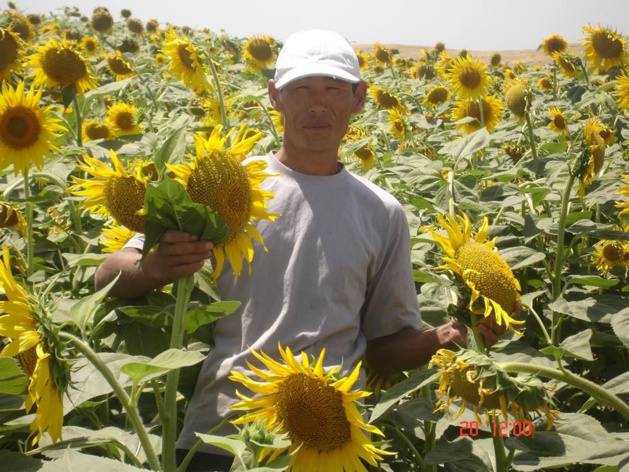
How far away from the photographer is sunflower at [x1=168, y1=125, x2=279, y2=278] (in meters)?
1.24

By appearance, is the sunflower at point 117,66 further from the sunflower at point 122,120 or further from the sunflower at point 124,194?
the sunflower at point 124,194

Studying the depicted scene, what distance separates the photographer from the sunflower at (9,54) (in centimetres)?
324

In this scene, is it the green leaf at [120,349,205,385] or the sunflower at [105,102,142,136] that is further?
the sunflower at [105,102,142,136]

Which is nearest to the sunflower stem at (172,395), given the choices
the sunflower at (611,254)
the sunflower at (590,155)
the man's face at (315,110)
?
the man's face at (315,110)

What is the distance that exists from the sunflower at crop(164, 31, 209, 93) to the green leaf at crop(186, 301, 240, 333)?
88.4 inches

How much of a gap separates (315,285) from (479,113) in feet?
9.61

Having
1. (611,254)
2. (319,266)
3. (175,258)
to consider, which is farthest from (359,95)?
(611,254)

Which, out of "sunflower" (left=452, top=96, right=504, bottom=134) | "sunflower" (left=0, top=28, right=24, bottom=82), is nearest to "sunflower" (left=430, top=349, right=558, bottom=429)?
"sunflower" (left=0, top=28, right=24, bottom=82)

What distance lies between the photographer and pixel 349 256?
184cm

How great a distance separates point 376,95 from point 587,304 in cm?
302

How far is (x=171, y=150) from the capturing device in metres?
1.21

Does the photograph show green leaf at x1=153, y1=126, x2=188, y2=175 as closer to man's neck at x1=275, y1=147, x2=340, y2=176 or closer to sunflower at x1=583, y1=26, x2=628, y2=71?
man's neck at x1=275, y1=147, x2=340, y2=176

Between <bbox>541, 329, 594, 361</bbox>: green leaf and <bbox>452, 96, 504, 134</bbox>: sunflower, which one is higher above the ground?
<bbox>452, 96, 504, 134</bbox>: sunflower
